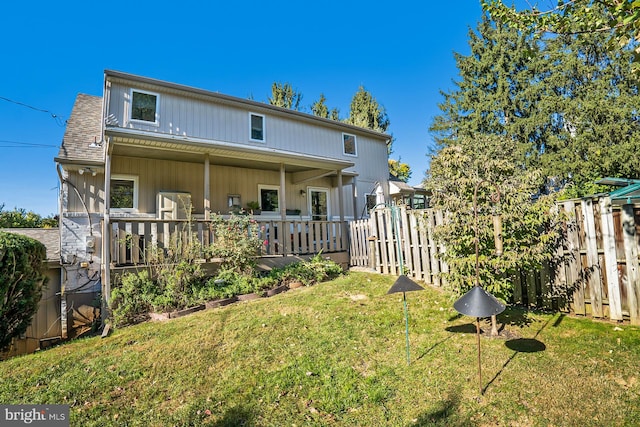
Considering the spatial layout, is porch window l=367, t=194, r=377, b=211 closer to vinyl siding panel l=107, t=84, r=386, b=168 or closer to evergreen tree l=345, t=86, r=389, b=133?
vinyl siding panel l=107, t=84, r=386, b=168

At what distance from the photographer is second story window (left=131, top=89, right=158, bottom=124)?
33.3 feet

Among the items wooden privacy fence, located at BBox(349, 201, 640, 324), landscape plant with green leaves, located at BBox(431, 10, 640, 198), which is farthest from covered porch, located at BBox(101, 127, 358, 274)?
landscape plant with green leaves, located at BBox(431, 10, 640, 198)

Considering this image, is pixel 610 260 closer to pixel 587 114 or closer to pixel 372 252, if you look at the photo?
pixel 372 252

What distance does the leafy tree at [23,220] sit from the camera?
20.7 meters

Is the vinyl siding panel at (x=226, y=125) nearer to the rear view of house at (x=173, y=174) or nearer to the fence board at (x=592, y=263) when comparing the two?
the rear view of house at (x=173, y=174)

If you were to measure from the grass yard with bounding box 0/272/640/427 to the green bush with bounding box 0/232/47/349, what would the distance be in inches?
40.0

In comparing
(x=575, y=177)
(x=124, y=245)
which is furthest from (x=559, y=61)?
(x=124, y=245)

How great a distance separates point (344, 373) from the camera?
359cm

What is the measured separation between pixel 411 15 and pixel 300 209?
1008cm

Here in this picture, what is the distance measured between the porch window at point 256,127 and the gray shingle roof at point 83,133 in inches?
203

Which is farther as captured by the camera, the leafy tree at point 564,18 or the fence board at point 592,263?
the fence board at point 592,263

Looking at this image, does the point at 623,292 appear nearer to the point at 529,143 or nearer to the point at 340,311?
the point at 340,311

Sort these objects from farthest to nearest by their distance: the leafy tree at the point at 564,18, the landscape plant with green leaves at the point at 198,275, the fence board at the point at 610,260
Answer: the landscape plant with green leaves at the point at 198,275 → the fence board at the point at 610,260 → the leafy tree at the point at 564,18

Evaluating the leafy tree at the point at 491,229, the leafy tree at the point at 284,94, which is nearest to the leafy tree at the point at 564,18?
the leafy tree at the point at 491,229
